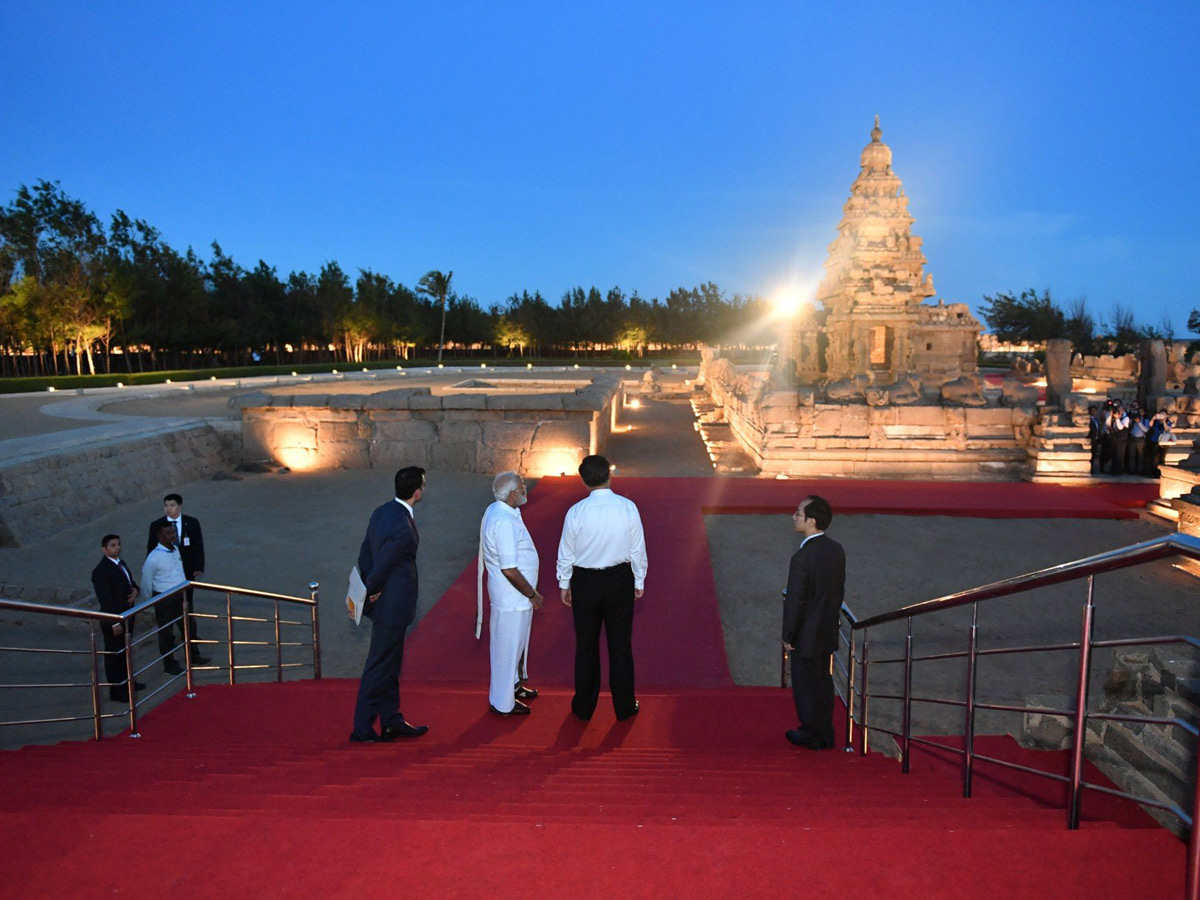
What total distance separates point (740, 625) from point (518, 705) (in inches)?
109

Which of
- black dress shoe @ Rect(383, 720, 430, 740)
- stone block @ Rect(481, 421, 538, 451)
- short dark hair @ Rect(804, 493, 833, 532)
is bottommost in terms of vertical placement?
black dress shoe @ Rect(383, 720, 430, 740)

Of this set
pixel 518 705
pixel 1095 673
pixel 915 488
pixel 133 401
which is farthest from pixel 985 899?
pixel 133 401

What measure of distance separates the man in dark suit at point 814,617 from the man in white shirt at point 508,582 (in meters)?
1.42

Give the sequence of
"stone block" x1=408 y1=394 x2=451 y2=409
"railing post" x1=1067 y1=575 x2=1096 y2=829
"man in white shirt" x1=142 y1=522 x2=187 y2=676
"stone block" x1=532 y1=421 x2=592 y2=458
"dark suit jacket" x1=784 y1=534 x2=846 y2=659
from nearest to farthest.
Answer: "railing post" x1=1067 y1=575 x2=1096 y2=829 < "dark suit jacket" x1=784 y1=534 x2=846 y2=659 < "man in white shirt" x1=142 y1=522 x2=187 y2=676 < "stone block" x1=532 y1=421 x2=592 y2=458 < "stone block" x1=408 y1=394 x2=451 y2=409

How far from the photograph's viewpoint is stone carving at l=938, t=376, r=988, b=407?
1295 centimetres

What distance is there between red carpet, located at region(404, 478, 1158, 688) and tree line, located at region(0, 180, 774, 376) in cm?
3012

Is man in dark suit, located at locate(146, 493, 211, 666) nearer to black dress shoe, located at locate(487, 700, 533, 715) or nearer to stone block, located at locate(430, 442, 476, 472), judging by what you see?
black dress shoe, located at locate(487, 700, 533, 715)

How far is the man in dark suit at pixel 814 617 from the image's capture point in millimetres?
3809

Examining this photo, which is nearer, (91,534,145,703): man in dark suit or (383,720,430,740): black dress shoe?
(383,720,430,740): black dress shoe

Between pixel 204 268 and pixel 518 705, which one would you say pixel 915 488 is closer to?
pixel 518 705

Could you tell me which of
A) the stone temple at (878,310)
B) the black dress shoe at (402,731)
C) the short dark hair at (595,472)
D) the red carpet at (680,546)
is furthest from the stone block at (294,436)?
the stone temple at (878,310)

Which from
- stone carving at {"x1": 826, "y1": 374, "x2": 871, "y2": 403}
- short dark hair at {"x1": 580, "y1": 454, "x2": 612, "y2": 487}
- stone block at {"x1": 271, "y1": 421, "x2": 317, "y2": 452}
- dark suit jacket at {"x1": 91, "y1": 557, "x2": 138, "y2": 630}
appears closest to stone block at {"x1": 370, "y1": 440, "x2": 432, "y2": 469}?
stone block at {"x1": 271, "y1": 421, "x2": 317, "y2": 452}

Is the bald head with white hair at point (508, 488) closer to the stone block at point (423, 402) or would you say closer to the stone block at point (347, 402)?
the stone block at point (423, 402)

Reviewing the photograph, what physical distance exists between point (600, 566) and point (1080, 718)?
2.28 m
